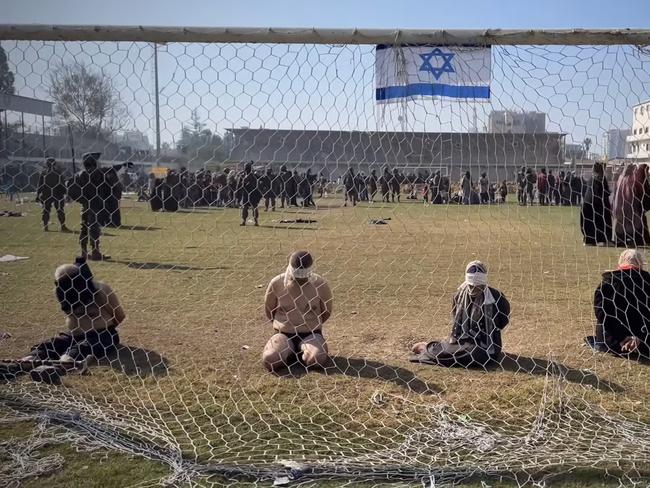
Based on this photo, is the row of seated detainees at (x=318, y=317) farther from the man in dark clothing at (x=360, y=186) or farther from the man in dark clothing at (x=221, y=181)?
the man in dark clothing at (x=221, y=181)

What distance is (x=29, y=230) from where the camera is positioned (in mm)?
14008

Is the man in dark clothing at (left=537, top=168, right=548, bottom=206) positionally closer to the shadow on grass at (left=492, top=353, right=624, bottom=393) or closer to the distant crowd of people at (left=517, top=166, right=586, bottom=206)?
the distant crowd of people at (left=517, top=166, right=586, bottom=206)

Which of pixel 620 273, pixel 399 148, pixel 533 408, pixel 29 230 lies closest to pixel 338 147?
pixel 399 148

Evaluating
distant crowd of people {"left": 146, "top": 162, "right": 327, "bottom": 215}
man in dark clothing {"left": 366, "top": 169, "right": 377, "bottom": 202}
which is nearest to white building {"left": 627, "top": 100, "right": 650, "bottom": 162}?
man in dark clothing {"left": 366, "top": 169, "right": 377, "bottom": 202}

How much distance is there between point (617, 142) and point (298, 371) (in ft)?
9.54

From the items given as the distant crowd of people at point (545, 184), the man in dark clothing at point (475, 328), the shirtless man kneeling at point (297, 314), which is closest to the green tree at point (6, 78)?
the shirtless man kneeling at point (297, 314)

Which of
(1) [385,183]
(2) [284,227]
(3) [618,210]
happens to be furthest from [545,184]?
(2) [284,227]

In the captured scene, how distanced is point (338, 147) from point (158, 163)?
53.4 inches

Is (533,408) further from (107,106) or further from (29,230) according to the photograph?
(29,230)

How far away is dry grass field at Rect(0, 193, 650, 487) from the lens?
12.2 feet

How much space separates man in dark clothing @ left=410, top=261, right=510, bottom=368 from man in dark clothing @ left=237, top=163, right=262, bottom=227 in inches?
81.8

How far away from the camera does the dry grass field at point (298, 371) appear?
3.71 metres

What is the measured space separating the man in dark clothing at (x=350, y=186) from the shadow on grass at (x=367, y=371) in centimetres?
158

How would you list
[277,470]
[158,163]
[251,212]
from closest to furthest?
[277,470] → [158,163] → [251,212]
